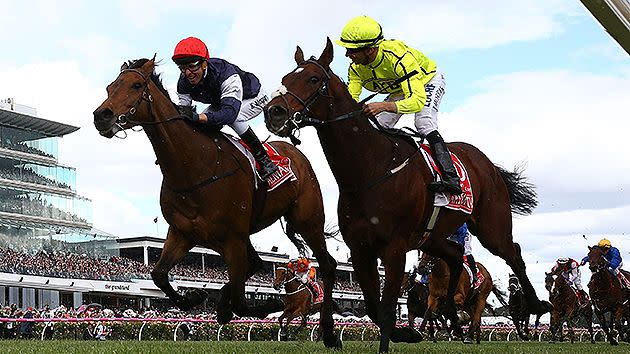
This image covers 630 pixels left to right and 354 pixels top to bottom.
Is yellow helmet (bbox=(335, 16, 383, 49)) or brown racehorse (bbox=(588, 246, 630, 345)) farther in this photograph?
brown racehorse (bbox=(588, 246, 630, 345))

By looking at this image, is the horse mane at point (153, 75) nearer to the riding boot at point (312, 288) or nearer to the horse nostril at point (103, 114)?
→ the horse nostril at point (103, 114)

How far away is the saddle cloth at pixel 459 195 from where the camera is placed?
23.2 feet

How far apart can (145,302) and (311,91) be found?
46.9 meters

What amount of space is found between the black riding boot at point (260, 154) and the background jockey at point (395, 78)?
3.18 ft

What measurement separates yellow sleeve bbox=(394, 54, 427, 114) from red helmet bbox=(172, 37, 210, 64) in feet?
5.18

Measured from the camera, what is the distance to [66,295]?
46.3 metres

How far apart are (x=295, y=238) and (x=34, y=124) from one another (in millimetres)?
53796

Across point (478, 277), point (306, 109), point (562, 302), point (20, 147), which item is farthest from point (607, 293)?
point (20, 147)

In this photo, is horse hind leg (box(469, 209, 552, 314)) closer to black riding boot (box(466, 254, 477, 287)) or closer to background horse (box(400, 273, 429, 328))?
black riding boot (box(466, 254, 477, 287))

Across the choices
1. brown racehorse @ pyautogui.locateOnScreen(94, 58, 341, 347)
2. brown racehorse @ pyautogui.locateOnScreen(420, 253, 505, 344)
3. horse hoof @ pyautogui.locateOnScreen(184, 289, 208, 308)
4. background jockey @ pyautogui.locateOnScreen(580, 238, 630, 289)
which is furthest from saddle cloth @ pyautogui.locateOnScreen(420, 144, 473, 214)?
background jockey @ pyautogui.locateOnScreen(580, 238, 630, 289)

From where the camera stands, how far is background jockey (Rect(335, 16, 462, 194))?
6.83 m

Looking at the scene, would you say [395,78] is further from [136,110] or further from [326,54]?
[136,110]

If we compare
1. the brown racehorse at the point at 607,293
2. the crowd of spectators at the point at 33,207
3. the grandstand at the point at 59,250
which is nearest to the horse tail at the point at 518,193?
the brown racehorse at the point at 607,293

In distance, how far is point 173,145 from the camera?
698cm
